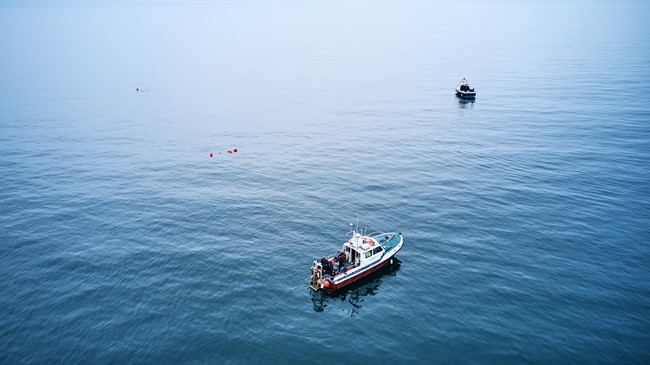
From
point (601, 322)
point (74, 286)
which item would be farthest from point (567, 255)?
point (74, 286)

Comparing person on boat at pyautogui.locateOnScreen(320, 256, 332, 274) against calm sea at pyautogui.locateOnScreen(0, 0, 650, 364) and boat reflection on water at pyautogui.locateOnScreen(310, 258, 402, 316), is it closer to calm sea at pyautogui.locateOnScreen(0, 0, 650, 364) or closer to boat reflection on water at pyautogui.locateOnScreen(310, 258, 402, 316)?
boat reflection on water at pyautogui.locateOnScreen(310, 258, 402, 316)

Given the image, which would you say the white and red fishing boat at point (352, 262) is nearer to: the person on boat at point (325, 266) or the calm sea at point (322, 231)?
the person on boat at point (325, 266)

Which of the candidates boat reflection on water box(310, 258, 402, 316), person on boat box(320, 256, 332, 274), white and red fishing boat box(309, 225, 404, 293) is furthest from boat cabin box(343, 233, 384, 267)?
person on boat box(320, 256, 332, 274)

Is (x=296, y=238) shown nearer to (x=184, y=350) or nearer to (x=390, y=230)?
(x=390, y=230)

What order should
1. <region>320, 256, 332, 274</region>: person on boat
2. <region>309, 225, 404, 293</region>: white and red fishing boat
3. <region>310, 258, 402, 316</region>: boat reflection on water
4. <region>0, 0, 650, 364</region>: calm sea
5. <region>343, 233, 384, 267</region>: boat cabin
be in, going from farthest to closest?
<region>343, 233, 384, 267</region>: boat cabin, <region>320, 256, 332, 274</region>: person on boat, <region>309, 225, 404, 293</region>: white and red fishing boat, <region>310, 258, 402, 316</region>: boat reflection on water, <region>0, 0, 650, 364</region>: calm sea

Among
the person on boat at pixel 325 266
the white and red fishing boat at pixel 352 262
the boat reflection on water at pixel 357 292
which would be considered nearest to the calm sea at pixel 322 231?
the boat reflection on water at pixel 357 292

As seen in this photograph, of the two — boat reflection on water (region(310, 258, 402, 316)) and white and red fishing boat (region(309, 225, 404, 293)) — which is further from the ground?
white and red fishing boat (region(309, 225, 404, 293))
